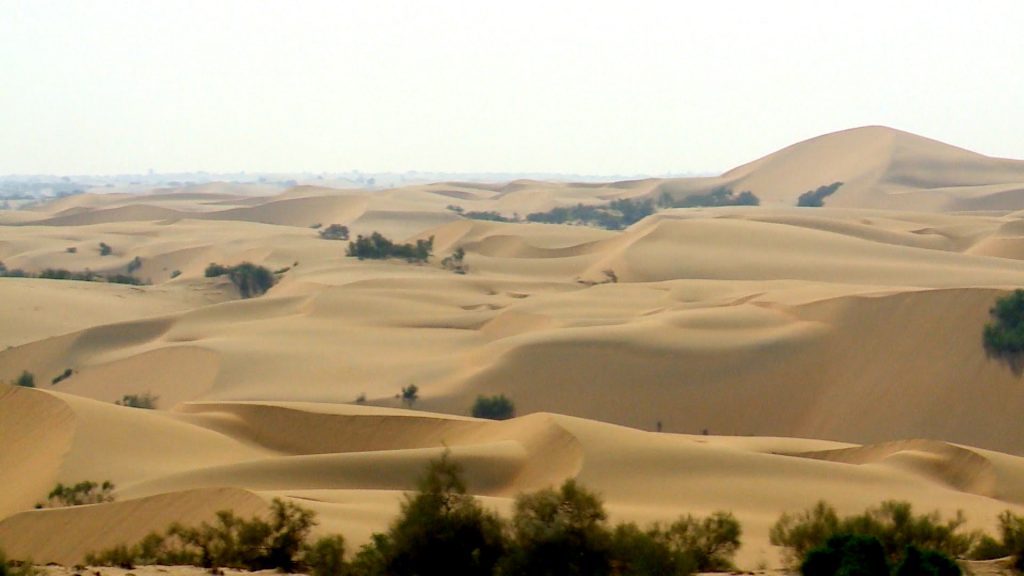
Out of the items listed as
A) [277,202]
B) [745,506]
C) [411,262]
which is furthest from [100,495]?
[277,202]

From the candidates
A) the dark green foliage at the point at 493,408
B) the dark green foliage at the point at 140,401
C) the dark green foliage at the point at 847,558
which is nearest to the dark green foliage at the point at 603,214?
the dark green foliage at the point at 140,401

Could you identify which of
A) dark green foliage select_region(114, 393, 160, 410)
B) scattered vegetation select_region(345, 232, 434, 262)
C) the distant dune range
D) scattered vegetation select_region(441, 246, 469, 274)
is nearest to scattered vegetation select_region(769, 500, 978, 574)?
the distant dune range

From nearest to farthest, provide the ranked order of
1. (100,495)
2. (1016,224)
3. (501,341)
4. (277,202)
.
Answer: (100,495) → (501,341) → (1016,224) → (277,202)

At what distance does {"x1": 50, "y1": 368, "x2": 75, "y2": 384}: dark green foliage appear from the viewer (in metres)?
32.6

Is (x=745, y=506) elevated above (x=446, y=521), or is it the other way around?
(x=446, y=521)

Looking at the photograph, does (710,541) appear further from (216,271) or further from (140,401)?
(216,271)

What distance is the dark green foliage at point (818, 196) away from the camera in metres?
90.8

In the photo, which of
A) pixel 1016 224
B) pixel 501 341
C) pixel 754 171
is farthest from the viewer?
pixel 754 171

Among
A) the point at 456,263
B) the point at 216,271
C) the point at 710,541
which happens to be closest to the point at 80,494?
the point at 710,541

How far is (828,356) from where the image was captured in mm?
29094

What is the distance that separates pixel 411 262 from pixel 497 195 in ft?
205

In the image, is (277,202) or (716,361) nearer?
(716,361)

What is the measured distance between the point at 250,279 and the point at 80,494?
33098mm

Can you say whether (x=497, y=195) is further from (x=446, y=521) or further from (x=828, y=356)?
(x=446, y=521)
